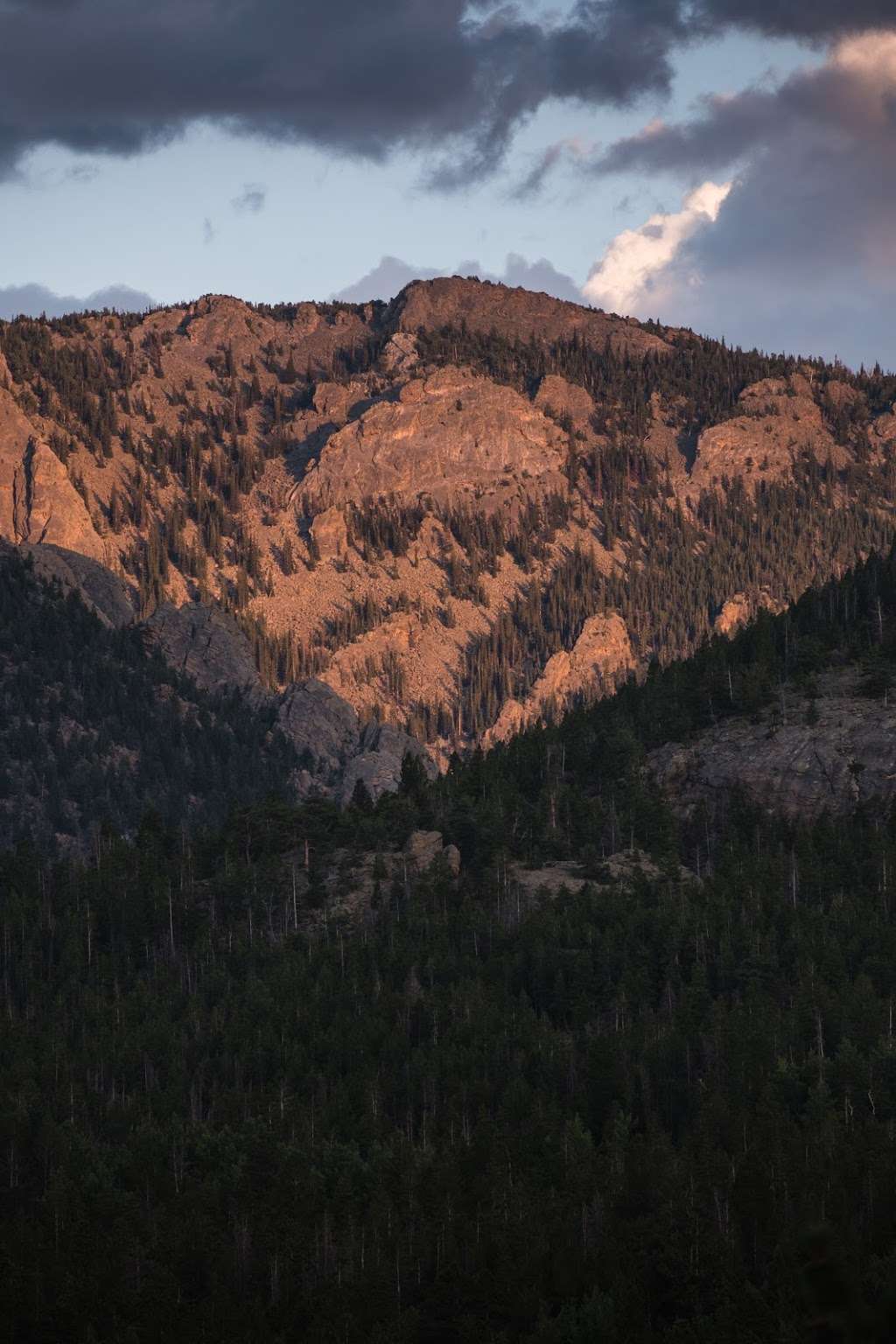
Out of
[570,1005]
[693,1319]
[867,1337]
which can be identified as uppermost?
[867,1337]

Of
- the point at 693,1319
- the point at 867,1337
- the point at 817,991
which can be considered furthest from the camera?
the point at 817,991

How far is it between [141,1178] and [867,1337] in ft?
363

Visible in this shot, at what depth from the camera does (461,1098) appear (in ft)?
454

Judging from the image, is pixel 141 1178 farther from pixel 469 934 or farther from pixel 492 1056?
pixel 469 934

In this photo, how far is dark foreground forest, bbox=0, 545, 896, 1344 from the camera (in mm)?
102688

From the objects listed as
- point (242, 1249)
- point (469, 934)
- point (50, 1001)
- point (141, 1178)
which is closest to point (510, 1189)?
point (242, 1249)

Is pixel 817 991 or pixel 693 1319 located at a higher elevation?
pixel 817 991

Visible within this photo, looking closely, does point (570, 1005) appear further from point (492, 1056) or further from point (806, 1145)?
point (806, 1145)

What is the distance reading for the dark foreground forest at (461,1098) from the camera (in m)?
103

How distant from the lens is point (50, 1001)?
17525 cm

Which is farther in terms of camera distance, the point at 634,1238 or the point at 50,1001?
the point at 50,1001

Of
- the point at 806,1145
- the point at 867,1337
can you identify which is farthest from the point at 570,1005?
the point at 867,1337

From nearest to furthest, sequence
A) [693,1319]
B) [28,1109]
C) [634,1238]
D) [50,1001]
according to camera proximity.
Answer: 1. [693,1319]
2. [634,1238]
3. [28,1109]
4. [50,1001]

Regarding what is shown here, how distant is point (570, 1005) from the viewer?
159625 mm
